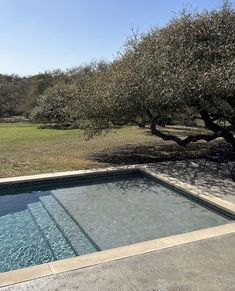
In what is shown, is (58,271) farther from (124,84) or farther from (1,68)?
(1,68)

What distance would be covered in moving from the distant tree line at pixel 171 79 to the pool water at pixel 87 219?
231cm

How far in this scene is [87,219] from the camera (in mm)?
5961

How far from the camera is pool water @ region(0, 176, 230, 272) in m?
4.91

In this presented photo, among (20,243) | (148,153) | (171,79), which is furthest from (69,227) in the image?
(148,153)

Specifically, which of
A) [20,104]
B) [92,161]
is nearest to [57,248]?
[92,161]

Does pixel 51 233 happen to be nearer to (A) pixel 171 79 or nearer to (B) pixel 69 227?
(B) pixel 69 227

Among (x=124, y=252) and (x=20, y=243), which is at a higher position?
(x=124, y=252)

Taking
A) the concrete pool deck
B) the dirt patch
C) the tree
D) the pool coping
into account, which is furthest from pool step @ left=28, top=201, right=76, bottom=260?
the tree

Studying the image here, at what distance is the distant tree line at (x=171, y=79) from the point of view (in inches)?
337

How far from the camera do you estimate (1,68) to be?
140 ft

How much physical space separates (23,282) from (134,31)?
362 inches

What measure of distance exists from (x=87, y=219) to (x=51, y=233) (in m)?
0.71

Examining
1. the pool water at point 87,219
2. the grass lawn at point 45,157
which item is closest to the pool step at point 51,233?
the pool water at point 87,219

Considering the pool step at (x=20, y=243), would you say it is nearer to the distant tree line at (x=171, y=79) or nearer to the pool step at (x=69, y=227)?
the pool step at (x=69, y=227)
